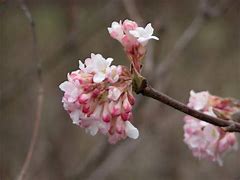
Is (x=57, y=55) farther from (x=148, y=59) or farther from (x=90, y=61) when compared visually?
(x=90, y=61)

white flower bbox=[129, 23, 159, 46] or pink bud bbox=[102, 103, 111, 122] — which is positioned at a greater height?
white flower bbox=[129, 23, 159, 46]

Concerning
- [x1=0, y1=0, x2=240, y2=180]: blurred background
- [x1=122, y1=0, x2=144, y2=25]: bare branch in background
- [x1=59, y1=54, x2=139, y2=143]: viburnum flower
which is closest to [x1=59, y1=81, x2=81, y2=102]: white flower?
[x1=59, y1=54, x2=139, y2=143]: viburnum flower

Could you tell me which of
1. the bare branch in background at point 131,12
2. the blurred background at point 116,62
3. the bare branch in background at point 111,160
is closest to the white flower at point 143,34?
the blurred background at point 116,62

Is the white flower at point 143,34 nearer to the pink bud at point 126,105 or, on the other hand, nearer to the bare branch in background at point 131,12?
the pink bud at point 126,105

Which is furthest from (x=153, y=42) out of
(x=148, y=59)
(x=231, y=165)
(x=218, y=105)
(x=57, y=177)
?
(x=218, y=105)

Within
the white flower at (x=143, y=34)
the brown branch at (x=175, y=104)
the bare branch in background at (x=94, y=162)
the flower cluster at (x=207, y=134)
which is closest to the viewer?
the brown branch at (x=175, y=104)

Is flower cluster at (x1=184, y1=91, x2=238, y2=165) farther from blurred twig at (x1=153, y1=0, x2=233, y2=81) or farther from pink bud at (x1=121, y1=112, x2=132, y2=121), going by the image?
blurred twig at (x1=153, y1=0, x2=233, y2=81)
